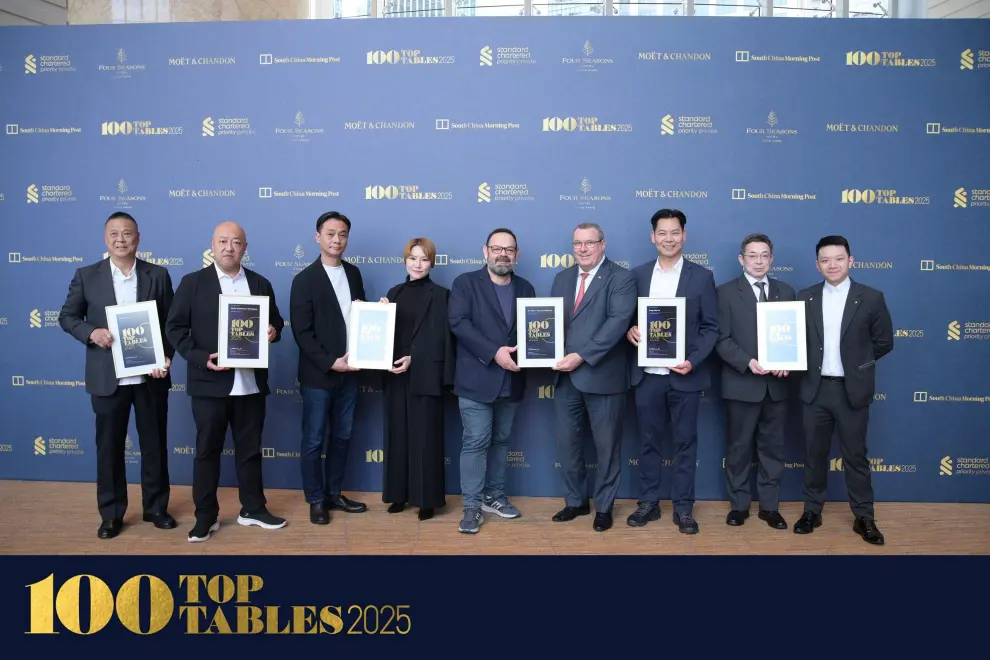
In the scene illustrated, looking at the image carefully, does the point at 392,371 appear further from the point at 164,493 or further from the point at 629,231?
the point at 629,231

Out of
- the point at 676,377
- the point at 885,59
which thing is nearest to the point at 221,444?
the point at 676,377

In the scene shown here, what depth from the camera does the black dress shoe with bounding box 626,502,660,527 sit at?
3852 millimetres

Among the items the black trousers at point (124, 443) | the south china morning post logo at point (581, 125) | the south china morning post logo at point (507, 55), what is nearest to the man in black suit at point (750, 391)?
the south china morning post logo at point (581, 125)

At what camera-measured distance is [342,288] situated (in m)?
3.93

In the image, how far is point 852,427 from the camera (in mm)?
3676

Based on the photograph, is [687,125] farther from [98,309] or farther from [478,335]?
[98,309]

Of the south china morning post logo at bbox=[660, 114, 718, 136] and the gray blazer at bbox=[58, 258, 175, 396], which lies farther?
→ the south china morning post logo at bbox=[660, 114, 718, 136]

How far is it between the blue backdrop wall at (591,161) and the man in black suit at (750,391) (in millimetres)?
435

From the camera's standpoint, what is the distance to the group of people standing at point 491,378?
3.60 metres

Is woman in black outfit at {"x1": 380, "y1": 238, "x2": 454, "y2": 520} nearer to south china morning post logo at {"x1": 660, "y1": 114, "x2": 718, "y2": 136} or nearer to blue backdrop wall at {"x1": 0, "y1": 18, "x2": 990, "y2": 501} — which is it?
blue backdrop wall at {"x1": 0, "y1": 18, "x2": 990, "y2": 501}

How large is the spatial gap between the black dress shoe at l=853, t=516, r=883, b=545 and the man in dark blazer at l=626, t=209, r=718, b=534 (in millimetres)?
947

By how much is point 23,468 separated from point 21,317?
1.12 m

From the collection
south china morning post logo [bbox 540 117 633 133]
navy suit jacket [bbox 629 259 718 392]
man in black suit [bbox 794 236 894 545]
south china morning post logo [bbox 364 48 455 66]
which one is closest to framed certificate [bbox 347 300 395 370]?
navy suit jacket [bbox 629 259 718 392]

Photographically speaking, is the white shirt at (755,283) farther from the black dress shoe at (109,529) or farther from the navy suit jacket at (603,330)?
the black dress shoe at (109,529)
